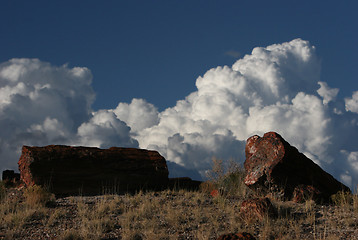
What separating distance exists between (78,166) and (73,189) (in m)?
0.90

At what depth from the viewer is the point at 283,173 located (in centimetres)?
1238

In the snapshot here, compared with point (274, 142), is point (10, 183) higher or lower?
lower

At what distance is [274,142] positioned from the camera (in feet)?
41.2

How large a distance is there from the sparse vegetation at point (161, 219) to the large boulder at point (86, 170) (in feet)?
3.85

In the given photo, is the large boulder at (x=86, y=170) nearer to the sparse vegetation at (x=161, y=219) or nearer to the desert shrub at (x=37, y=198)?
the sparse vegetation at (x=161, y=219)

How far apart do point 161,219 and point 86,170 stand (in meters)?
5.32

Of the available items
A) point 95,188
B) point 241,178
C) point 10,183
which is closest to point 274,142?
point 241,178

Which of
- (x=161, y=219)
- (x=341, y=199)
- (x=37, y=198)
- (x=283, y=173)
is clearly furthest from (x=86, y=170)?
(x=341, y=199)

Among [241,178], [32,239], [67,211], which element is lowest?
[32,239]

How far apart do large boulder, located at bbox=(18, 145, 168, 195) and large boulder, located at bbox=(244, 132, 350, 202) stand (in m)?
4.44

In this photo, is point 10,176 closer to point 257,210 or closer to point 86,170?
point 86,170

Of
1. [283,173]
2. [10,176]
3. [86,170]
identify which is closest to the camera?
[283,173]

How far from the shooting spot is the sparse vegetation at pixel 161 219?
9062 mm

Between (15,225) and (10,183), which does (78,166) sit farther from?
(10,183)
